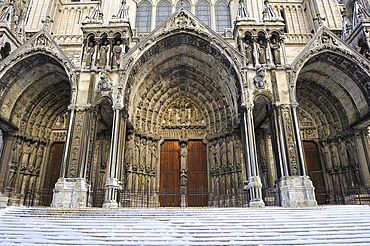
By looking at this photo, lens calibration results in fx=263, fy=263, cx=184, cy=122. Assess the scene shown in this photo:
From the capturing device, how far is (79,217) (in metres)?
6.93

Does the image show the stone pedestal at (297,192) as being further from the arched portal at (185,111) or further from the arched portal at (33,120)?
the arched portal at (33,120)

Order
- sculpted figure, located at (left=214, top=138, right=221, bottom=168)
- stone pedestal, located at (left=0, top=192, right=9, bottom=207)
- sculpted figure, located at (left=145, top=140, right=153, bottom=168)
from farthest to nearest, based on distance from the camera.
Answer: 1. sculpted figure, located at (left=145, top=140, right=153, bottom=168)
2. sculpted figure, located at (left=214, top=138, right=221, bottom=168)
3. stone pedestal, located at (left=0, top=192, right=9, bottom=207)

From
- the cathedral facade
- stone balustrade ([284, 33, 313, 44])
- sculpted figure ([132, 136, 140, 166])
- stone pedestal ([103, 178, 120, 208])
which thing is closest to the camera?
stone pedestal ([103, 178, 120, 208])

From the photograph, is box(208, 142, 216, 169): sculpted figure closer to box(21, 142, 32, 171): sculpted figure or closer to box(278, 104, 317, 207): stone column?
box(278, 104, 317, 207): stone column

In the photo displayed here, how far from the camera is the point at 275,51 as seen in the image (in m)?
11.8

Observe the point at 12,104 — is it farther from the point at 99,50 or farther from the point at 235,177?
the point at 235,177

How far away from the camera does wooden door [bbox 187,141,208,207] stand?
13.0 m

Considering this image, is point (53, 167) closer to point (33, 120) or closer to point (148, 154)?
point (33, 120)

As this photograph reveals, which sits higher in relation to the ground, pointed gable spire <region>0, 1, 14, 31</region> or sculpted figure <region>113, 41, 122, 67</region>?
pointed gable spire <region>0, 1, 14, 31</region>

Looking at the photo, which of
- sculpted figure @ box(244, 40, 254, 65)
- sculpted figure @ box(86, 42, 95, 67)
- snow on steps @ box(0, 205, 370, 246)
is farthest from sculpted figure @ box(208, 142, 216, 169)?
sculpted figure @ box(86, 42, 95, 67)

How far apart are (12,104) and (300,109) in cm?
1497

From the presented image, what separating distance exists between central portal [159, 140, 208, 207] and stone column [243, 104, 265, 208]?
3497 millimetres

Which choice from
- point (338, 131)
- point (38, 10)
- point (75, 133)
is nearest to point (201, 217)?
point (75, 133)

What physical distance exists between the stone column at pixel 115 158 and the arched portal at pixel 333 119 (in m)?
8.62
